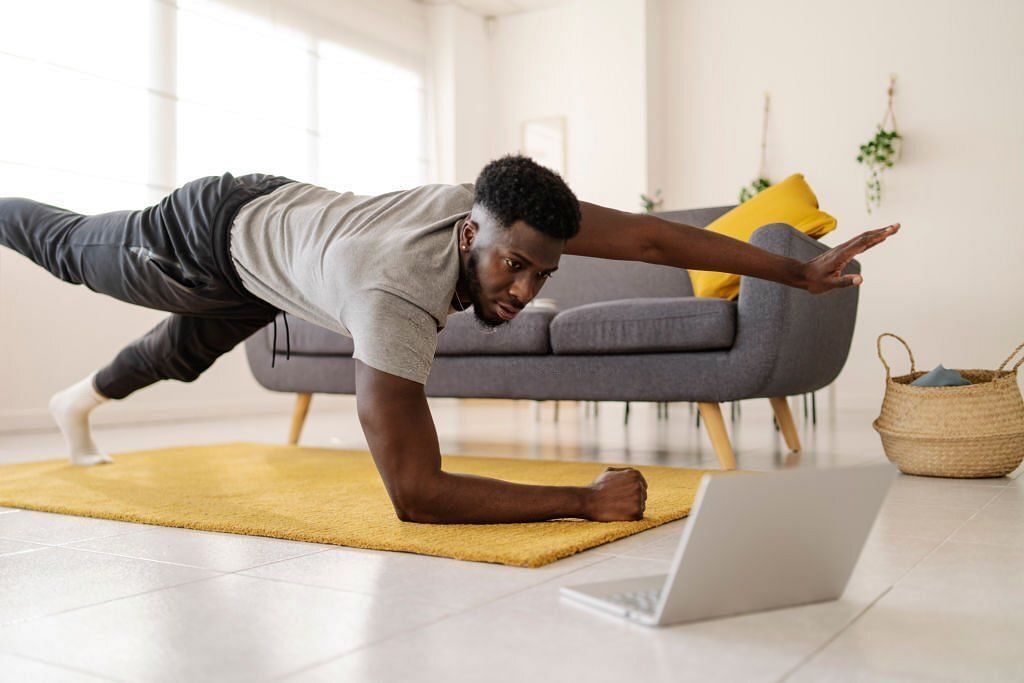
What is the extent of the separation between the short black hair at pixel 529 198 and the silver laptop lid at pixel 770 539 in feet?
1.80

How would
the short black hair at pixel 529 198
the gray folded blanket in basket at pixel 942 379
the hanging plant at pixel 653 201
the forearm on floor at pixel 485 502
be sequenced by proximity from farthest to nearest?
the hanging plant at pixel 653 201 → the gray folded blanket in basket at pixel 942 379 → the forearm on floor at pixel 485 502 → the short black hair at pixel 529 198

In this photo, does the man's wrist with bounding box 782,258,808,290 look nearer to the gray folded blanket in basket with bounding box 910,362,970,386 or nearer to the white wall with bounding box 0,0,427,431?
the gray folded blanket in basket with bounding box 910,362,970,386

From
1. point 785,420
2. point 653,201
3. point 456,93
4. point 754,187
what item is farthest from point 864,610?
point 456,93

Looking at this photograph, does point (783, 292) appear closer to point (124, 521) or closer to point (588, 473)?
point (588, 473)

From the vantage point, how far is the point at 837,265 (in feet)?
5.65

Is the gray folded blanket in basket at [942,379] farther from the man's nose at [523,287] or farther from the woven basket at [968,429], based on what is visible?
the man's nose at [523,287]

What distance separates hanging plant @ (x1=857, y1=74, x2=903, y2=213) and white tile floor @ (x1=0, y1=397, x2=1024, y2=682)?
3936 mm

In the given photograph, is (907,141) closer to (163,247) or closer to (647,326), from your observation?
(647,326)

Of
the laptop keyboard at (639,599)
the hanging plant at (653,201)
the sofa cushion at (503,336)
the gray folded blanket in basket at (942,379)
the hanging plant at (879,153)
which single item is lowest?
the laptop keyboard at (639,599)

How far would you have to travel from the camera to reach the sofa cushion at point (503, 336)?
2816mm

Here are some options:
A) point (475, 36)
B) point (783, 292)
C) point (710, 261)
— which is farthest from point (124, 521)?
point (475, 36)

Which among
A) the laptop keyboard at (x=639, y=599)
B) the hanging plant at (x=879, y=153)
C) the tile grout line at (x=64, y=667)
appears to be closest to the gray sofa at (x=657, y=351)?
the laptop keyboard at (x=639, y=599)

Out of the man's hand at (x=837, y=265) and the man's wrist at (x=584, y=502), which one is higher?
the man's hand at (x=837, y=265)

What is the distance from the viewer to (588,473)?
7.81ft
